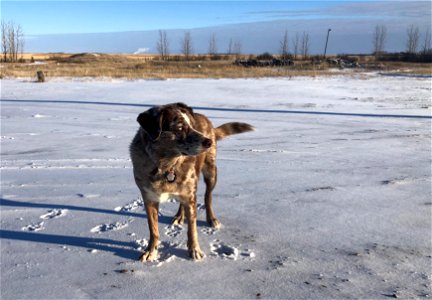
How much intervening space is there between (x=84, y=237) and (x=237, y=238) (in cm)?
154

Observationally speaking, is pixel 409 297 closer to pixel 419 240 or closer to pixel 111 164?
pixel 419 240

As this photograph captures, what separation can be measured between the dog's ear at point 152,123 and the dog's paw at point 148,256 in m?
1.02

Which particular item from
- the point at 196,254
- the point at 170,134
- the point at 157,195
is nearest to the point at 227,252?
the point at 196,254

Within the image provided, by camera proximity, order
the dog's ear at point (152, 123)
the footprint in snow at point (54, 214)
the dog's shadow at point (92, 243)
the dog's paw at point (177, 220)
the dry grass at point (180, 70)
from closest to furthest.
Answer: the dog's ear at point (152, 123) → the dog's shadow at point (92, 243) → the dog's paw at point (177, 220) → the footprint in snow at point (54, 214) → the dry grass at point (180, 70)

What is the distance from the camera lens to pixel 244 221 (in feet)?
15.1

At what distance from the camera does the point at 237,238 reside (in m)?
4.17

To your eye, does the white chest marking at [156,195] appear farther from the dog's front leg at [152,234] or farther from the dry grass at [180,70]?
the dry grass at [180,70]

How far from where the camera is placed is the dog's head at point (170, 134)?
12.1 feet

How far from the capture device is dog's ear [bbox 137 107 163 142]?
3660 mm

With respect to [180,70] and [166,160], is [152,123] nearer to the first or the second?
[166,160]

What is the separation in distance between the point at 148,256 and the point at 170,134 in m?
1.11

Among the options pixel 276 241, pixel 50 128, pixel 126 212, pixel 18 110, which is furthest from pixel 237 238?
pixel 18 110

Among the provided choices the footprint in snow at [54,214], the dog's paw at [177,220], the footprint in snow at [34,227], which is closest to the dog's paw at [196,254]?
the dog's paw at [177,220]

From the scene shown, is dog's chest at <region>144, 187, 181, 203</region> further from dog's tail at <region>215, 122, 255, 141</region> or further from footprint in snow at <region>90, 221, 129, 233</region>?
dog's tail at <region>215, 122, 255, 141</region>
